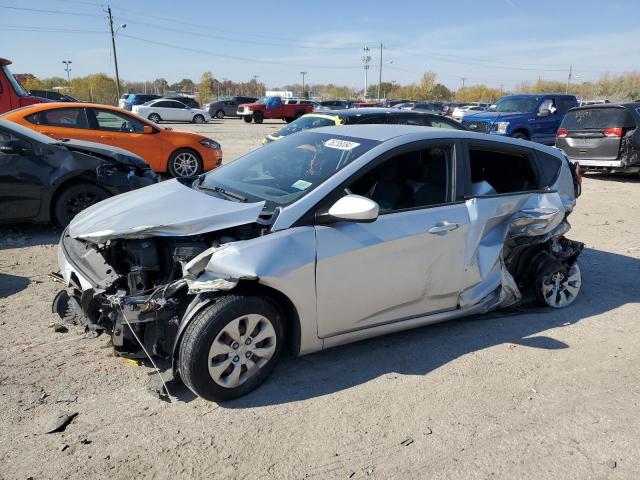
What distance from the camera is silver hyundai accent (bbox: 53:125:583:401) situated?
10.1ft

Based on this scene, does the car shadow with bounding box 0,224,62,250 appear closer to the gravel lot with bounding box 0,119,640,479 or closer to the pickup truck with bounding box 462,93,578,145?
the gravel lot with bounding box 0,119,640,479

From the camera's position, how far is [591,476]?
262 centimetres

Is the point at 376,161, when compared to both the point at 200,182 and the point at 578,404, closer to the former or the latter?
the point at 200,182

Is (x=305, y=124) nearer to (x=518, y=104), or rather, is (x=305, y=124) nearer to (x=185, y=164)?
(x=185, y=164)

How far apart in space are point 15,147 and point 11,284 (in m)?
2.00

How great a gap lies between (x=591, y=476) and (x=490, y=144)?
264 cm

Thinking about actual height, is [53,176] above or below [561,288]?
above

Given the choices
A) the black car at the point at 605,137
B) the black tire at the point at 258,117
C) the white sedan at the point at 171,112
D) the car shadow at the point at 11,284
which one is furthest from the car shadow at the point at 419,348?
the black tire at the point at 258,117

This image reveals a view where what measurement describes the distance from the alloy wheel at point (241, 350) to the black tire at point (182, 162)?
7.74 meters

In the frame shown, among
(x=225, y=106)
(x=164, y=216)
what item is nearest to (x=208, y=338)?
(x=164, y=216)

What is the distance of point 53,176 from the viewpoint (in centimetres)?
618

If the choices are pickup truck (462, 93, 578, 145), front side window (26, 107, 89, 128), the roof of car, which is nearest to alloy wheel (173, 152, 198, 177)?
front side window (26, 107, 89, 128)

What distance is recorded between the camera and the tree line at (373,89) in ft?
183

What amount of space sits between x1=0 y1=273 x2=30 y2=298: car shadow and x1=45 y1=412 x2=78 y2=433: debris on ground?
2204 mm
